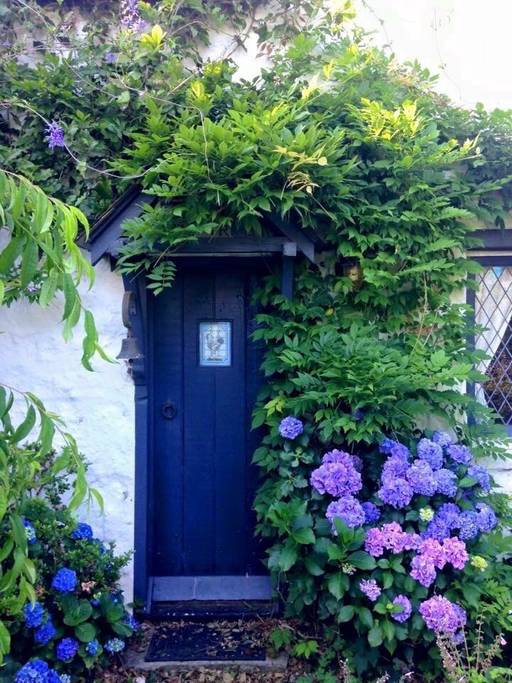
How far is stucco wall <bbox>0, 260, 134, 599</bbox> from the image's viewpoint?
11.3 feet

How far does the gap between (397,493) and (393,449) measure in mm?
244

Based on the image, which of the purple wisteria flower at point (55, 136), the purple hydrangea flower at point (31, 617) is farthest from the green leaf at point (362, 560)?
the purple wisteria flower at point (55, 136)

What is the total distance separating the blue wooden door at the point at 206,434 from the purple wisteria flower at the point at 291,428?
66 cm

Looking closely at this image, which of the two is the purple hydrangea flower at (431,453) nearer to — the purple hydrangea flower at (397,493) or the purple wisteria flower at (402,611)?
the purple hydrangea flower at (397,493)

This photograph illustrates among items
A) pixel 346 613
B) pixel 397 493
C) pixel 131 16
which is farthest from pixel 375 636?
pixel 131 16

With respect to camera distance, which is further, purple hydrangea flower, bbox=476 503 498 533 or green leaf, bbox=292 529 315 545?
purple hydrangea flower, bbox=476 503 498 533

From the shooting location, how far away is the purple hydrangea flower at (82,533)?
123 inches

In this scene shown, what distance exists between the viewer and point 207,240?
10.7 ft

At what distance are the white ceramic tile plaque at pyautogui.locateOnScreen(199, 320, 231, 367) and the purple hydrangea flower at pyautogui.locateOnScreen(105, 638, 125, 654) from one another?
1.64 m

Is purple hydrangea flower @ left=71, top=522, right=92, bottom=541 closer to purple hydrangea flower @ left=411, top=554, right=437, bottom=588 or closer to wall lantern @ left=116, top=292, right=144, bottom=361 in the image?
wall lantern @ left=116, top=292, right=144, bottom=361

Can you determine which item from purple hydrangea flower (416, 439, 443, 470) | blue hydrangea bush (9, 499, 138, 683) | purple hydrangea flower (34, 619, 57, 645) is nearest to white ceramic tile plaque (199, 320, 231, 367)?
blue hydrangea bush (9, 499, 138, 683)

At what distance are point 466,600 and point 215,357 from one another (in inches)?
77.7

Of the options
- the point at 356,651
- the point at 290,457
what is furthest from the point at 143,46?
the point at 356,651

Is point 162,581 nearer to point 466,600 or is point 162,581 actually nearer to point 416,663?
point 416,663
